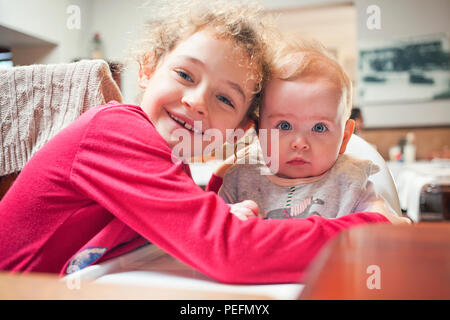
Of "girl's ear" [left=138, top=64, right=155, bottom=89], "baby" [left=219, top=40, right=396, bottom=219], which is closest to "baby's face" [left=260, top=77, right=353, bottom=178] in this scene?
"baby" [left=219, top=40, right=396, bottom=219]

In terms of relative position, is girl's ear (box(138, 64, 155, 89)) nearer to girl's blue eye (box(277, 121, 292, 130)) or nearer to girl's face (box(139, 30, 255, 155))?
girl's face (box(139, 30, 255, 155))

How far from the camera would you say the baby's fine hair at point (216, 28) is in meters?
0.37

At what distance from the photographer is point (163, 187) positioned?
0.28m

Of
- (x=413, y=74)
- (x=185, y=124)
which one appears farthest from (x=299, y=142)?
(x=413, y=74)

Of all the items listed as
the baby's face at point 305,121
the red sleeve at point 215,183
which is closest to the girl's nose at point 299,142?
the baby's face at point 305,121

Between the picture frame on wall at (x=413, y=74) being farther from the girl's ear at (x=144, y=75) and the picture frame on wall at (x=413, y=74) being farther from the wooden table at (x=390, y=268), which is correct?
the wooden table at (x=390, y=268)

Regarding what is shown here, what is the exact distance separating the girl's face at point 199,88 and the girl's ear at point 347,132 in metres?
0.11

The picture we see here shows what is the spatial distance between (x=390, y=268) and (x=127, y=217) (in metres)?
0.22

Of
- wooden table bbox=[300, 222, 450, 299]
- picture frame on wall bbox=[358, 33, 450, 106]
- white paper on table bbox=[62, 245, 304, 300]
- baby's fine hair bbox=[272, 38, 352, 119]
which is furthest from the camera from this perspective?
picture frame on wall bbox=[358, 33, 450, 106]

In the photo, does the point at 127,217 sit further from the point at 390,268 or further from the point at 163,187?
the point at 390,268

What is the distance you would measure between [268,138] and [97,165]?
6.7 inches

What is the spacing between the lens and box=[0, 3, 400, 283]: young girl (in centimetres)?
26

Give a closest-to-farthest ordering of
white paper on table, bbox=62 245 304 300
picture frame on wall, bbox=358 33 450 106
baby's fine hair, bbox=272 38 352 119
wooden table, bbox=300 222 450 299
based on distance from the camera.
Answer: wooden table, bbox=300 222 450 299, white paper on table, bbox=62 245 304 300, baby's fine hair, bbox=272 38 352 119, picture frame on wall, bbox=358 33 450 106

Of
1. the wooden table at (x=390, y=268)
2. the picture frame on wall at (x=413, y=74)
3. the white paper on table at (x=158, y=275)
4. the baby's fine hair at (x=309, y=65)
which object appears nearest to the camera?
the wooden table at (x=390, y=268)
